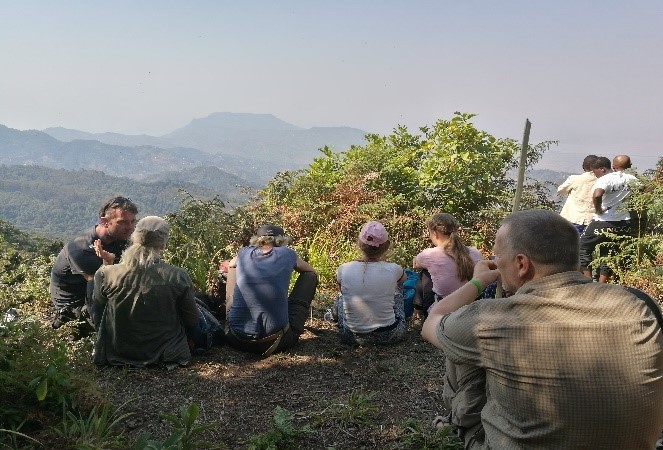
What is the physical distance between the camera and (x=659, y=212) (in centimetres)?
557

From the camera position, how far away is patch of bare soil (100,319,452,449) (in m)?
2.97

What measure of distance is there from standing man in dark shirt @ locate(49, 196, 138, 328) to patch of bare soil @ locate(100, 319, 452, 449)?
115 cm

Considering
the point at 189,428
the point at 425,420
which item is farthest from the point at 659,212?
the point at 189,428

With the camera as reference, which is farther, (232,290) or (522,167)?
(232,290)

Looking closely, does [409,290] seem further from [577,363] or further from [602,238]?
[577,363]

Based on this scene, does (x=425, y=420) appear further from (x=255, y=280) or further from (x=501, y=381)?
(x=255, y=280)

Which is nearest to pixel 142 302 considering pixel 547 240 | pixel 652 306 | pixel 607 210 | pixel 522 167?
pixel 522 167

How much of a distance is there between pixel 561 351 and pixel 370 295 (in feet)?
8.96

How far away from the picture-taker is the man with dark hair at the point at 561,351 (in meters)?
1.60

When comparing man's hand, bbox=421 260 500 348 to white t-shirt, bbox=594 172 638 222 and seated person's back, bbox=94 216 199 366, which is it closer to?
seated person's back, bbox=94 216 199 366

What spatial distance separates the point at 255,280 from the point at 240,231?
92.2 inches

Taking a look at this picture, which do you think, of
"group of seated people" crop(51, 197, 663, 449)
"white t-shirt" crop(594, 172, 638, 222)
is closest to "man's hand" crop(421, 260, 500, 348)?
"group of seated people" crop(51, 197, 663, 449)

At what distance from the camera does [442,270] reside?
4.59m

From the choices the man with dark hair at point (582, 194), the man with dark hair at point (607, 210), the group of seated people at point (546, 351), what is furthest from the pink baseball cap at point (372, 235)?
the man with dark hair at point (582, 194)
